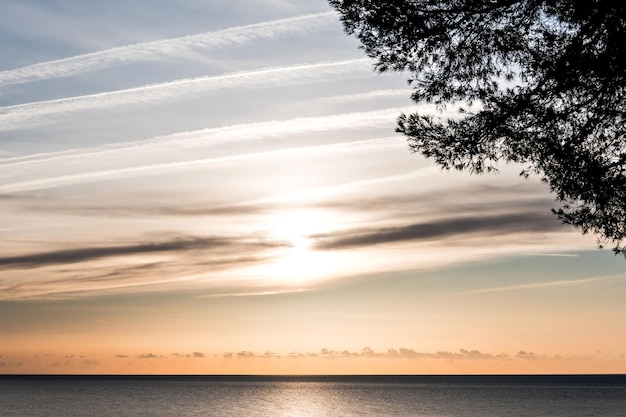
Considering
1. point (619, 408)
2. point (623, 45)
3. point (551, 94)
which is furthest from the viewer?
point (619, 408)

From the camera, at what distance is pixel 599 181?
1506 cm

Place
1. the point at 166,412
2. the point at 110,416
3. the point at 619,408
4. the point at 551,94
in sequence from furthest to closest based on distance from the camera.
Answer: the point at 619,408
the point at 166,412
the point at 110,416
the point at 551,94

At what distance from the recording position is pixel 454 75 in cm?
1616

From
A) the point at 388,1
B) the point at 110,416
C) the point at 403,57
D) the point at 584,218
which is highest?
the point at 388,1

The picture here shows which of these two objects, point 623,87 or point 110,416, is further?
point 110,416

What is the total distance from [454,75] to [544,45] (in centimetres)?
190

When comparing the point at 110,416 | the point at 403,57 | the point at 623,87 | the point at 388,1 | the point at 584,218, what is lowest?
the point at 110,416

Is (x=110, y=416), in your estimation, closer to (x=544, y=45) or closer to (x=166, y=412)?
(x=166, y=412)

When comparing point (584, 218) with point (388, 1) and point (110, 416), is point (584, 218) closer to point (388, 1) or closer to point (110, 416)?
point (388, 1)

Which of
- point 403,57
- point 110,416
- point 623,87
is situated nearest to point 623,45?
point 623,87

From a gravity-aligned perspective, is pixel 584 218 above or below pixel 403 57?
below

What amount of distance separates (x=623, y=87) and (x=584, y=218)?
2.69m

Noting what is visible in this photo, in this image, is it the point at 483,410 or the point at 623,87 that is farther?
the point at 483,410

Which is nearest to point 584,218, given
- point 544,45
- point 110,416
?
point 544,45
